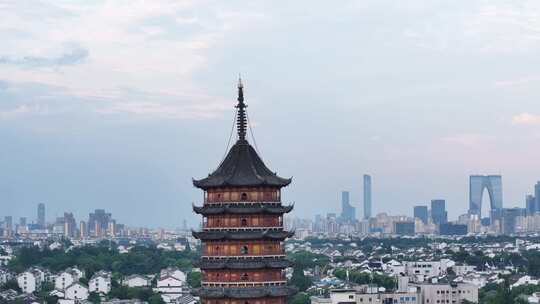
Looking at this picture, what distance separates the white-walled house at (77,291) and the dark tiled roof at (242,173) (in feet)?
227

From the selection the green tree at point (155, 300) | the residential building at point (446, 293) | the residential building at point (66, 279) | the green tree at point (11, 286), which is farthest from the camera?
the residential building at point (66, 279)

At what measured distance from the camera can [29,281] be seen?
121 meters

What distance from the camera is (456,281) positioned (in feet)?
338

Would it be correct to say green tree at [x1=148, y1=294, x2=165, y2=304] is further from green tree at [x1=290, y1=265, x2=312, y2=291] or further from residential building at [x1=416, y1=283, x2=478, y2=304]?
residential building at [x1=416, y1=283, x2=478, y2=304]

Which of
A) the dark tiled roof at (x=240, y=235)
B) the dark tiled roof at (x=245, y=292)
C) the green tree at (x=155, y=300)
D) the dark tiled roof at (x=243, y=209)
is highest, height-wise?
the dark tiled roof at (x=243, y=209)

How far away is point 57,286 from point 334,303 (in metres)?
34.0

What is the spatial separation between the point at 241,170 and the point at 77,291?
7274 cm

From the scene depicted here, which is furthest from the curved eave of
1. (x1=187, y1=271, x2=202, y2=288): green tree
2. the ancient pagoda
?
(x1=187, y1=271, x2=202, y2=288): green tree

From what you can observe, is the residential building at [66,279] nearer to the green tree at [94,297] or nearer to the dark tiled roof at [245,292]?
the green tree at [94,297]

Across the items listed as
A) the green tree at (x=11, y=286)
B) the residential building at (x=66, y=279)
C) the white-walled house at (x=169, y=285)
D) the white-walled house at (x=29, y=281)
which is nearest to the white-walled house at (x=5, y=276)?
the white-walled house at (x=29, y=281)

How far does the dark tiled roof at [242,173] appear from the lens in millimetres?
37500

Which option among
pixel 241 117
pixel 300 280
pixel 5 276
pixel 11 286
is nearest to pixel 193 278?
pixel 300 280

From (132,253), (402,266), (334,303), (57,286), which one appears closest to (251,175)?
(334,303)

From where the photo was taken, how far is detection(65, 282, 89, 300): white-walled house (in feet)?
352
